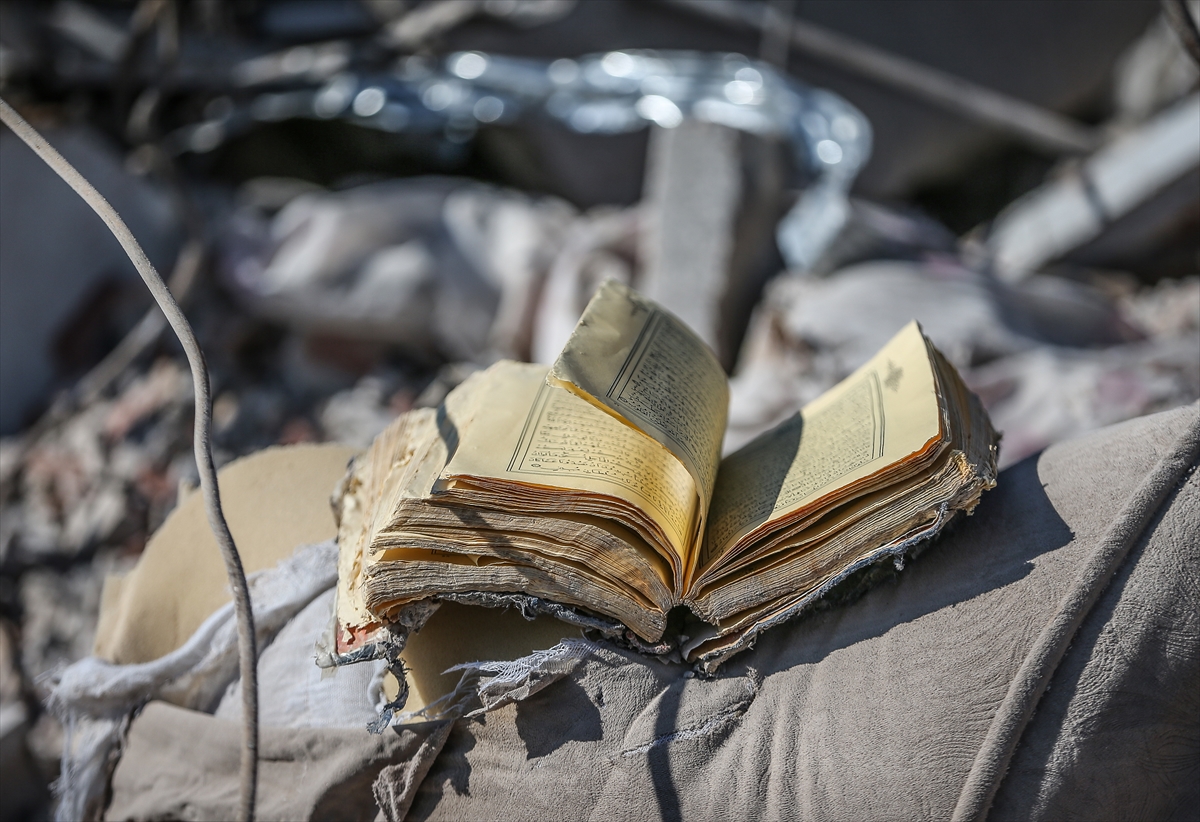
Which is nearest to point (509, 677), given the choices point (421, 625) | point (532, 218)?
point (421, 625)

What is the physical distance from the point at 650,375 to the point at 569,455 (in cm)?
14

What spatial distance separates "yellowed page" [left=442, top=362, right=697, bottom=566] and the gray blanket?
178 millimetres

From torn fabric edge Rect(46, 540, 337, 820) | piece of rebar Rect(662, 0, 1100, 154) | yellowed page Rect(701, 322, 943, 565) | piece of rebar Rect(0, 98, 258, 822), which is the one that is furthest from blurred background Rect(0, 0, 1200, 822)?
piece of rebar Rect(0, 98, 258, 822)

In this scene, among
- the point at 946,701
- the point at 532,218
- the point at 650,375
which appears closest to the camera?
the point at 946,701

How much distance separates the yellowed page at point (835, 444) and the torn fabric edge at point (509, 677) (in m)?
0.17

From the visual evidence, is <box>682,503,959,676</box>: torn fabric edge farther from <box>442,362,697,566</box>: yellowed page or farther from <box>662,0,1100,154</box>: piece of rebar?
<box>662,0,1100,154</box>: piece of rebar

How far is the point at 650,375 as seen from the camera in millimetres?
949

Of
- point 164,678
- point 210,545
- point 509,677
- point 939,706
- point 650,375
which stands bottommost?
point 164,678

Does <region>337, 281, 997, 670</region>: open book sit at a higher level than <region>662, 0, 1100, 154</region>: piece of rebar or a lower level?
lower

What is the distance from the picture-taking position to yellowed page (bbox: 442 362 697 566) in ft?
2.75

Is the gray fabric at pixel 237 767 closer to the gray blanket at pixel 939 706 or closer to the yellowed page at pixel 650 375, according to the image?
the gray blanket at pixel 939 706

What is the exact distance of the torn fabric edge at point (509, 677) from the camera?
35.1 inches

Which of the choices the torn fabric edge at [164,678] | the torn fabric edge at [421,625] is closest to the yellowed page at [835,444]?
the torn fabric edge at [421,625]

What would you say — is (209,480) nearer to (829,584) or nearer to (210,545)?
(210,545)
